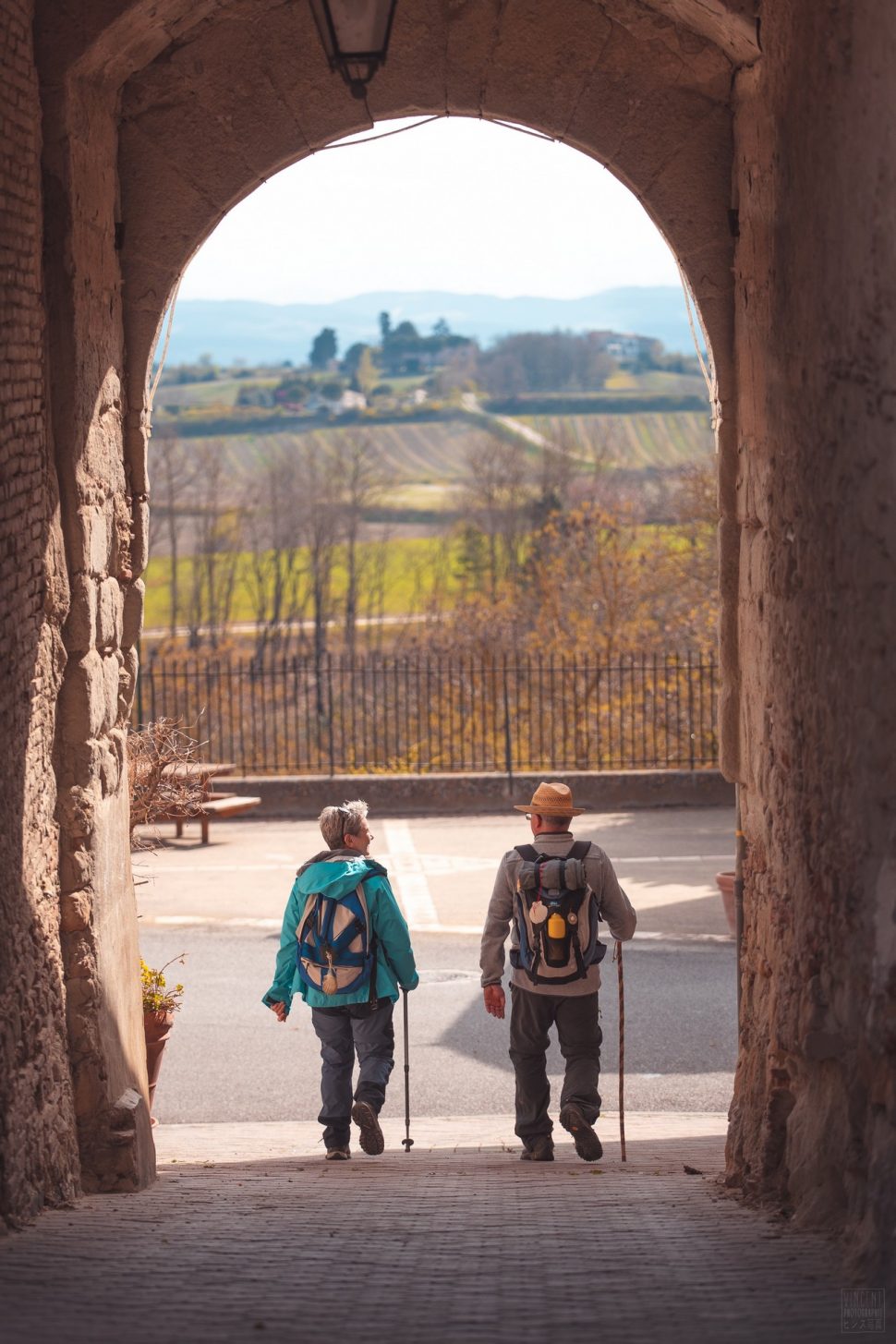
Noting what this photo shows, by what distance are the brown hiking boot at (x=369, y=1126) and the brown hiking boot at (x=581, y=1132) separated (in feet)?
2.42

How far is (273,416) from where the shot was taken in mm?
107812

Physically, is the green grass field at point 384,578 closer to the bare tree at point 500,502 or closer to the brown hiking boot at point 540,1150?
the bare tree at point 500,502

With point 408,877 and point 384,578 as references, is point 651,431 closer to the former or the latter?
point 384,578

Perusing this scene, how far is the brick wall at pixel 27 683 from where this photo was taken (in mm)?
5094

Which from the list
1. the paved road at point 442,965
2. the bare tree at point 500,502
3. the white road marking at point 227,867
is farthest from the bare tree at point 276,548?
the white road marking at point 227,867

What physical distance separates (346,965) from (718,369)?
2.75m

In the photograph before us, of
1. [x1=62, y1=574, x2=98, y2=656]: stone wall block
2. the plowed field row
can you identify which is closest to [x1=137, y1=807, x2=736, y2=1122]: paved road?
[x1=62, y1=574, x2=98, y2=656]: stone wall block

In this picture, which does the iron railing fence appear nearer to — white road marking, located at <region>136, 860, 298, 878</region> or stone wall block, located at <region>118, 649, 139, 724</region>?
white road marking, located at <region>136, 860, 298, 878</region>

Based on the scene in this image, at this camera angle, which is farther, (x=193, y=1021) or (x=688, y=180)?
(x=193, y=1021)

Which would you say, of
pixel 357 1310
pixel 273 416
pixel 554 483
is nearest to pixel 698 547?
pixel 357 1310

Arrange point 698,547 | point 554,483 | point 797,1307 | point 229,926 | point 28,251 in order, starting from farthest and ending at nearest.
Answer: point 554,483, point 698,547, point 229,926, point 28,251, point 797,1307

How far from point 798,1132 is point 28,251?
3790 millimetres

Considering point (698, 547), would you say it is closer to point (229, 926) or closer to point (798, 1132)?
point (229, 926)

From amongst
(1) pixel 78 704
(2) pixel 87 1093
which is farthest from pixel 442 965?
(1) pixel 78 704
